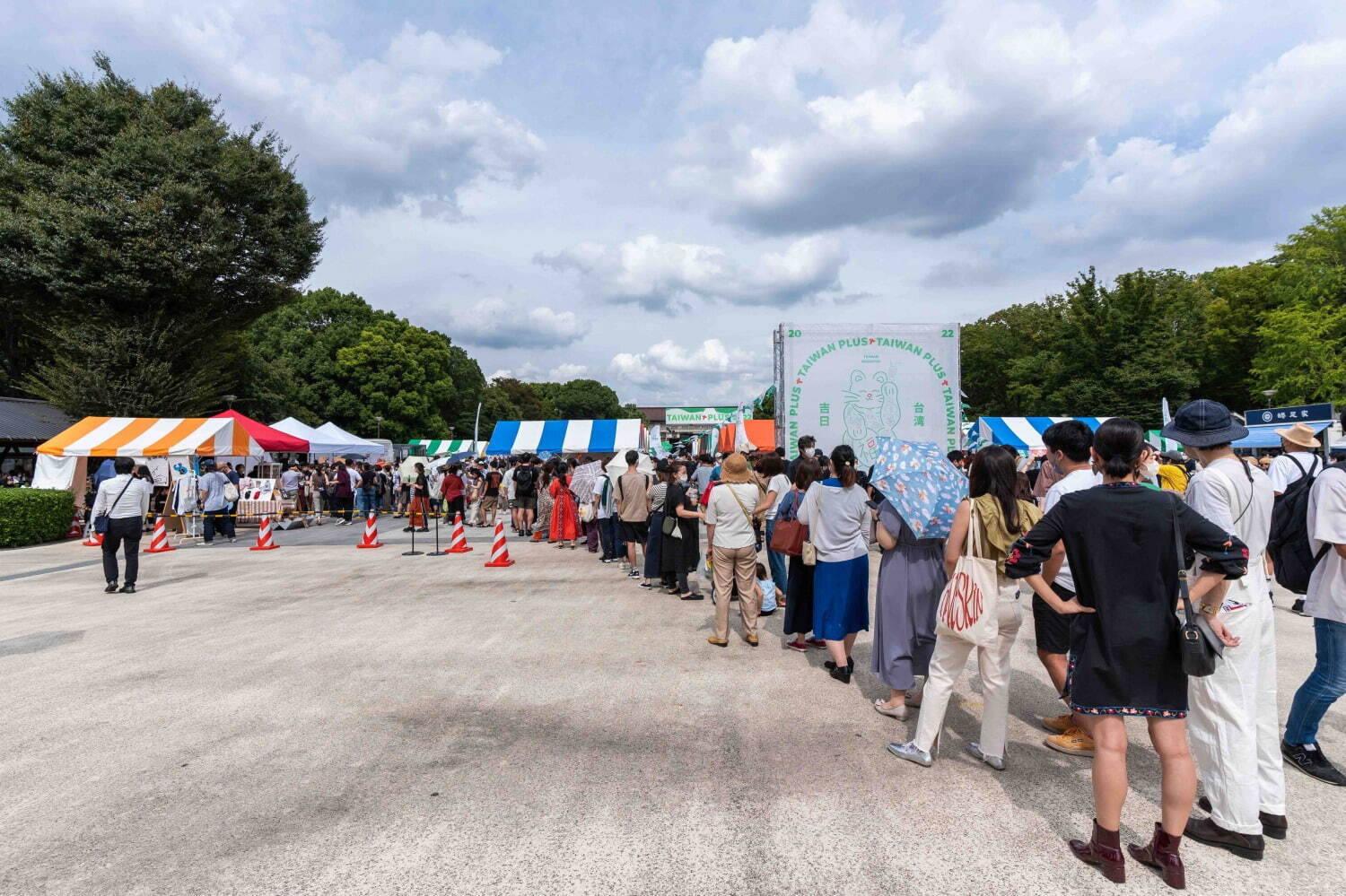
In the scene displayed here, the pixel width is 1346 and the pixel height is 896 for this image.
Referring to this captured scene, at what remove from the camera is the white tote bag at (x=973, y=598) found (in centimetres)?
345

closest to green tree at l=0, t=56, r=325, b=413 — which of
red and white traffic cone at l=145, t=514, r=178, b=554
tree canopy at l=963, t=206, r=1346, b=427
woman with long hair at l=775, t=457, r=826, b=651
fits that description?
red and white traffic cone at l=145, t=514, r=178, b=554

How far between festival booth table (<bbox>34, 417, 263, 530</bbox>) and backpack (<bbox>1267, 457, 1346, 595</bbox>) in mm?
18664

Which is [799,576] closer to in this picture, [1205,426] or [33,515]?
[1205,426]

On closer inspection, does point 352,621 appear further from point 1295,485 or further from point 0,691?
point 1295,485

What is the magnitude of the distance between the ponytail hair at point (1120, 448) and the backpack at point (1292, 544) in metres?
1.84

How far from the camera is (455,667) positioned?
5723 millimetres

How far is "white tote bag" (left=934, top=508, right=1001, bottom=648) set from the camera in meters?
3.45

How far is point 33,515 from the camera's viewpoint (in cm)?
1496

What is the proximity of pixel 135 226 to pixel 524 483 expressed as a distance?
51.1 feet

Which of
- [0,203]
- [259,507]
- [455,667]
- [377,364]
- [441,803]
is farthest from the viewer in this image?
[377,364]

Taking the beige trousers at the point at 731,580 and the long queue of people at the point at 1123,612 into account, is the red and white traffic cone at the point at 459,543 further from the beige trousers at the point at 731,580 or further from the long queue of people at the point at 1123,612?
the long queue of people at the point at 1123,612

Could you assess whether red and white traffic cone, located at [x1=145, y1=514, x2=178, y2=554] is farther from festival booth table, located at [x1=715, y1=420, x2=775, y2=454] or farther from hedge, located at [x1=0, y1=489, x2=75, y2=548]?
festival booth table, located at [x1=715, y1=420, x2=775, y2=454]

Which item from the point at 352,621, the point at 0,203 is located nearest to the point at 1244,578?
the point at 352,621

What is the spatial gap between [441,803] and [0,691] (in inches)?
173
